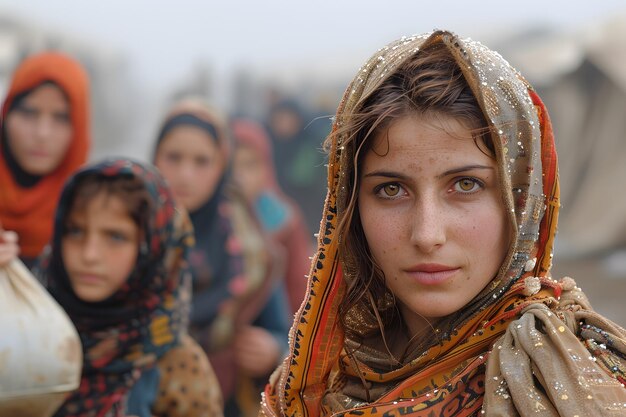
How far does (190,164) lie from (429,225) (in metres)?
3.13

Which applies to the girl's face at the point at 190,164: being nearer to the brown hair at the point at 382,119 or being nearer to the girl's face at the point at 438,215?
the brown hair at the point at 382,119

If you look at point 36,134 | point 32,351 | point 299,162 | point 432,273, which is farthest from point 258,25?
point 432,273

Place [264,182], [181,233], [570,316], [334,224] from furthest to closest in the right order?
1. [264,182]
2. [181,233]
3. [334,224]
4. [570,316]

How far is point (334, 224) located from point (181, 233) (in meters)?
2.03

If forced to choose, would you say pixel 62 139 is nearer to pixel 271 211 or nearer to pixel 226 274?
pixel 226 274

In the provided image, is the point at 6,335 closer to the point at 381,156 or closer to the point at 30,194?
the point at 30,194

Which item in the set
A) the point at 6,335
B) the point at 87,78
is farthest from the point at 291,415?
the point at 87,78

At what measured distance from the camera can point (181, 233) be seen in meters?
3.44

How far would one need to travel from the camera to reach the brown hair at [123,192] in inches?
131

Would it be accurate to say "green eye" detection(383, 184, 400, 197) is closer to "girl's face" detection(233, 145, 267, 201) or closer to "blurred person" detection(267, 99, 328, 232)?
"girl's face" detection(233, 145, 267, 201)

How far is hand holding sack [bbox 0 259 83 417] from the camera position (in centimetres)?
274

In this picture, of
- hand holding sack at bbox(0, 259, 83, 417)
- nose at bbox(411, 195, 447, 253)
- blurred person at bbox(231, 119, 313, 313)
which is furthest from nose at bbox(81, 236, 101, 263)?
nose at bbox(411, 195, 447, 253)

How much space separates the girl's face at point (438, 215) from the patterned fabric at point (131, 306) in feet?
6.81

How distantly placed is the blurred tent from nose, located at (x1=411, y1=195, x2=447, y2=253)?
4534 millimetres
